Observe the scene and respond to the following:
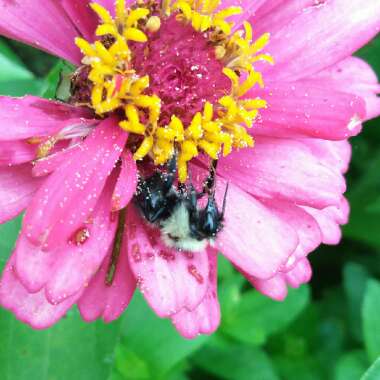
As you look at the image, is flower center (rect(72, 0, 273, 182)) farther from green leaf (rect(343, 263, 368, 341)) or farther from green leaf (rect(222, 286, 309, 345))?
green leaf (rect(343, 263, 368, 341))

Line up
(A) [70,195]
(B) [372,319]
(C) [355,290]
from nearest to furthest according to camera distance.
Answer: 1. (A) [70,195]
2. (B) [372,319]
3. (C) [355,290]

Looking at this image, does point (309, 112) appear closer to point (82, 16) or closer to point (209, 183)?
point (209, 183)

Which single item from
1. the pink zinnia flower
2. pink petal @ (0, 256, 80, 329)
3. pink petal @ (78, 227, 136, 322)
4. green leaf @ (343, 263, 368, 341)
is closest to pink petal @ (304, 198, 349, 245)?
the pink zinnia flower

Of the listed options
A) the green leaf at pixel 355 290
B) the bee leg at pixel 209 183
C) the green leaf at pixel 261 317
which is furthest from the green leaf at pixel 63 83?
the green leaf at pixel 355 290

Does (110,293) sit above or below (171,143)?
below

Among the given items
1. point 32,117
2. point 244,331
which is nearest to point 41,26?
point 32,117

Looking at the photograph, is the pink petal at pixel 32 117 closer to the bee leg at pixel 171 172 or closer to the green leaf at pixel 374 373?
the bee leg at pixel 171 172

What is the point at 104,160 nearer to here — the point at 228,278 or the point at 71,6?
the point at 71,6
